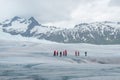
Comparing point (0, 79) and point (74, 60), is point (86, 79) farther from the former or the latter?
point (74, 60)

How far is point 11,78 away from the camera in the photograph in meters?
31.4

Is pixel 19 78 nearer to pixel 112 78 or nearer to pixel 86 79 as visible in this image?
pixel 86 79

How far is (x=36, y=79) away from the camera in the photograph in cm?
3050

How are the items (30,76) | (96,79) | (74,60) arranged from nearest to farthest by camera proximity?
(96,79)
(30,76)
(74,60)

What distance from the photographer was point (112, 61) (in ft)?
200

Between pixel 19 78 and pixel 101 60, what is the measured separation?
103 ft

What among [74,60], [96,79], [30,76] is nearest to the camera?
[96,79]

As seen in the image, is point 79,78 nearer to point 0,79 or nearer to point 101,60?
point 0,79

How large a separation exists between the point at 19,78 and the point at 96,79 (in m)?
6.91

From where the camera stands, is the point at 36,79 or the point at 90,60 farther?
the point at 90,60

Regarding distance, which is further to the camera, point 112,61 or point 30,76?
point 112,61

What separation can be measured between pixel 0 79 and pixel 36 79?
126 inches

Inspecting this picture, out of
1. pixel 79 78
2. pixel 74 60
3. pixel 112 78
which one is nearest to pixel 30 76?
pixel 79 78

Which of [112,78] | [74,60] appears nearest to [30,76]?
[112,78]
